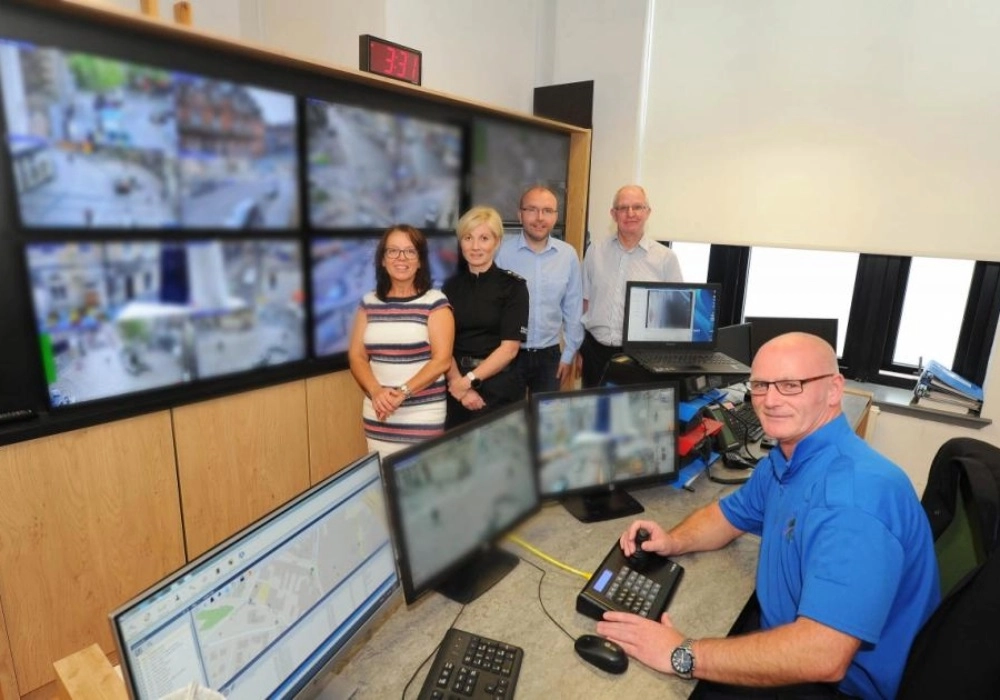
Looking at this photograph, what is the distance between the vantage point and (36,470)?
1813mm

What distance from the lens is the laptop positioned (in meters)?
2.37

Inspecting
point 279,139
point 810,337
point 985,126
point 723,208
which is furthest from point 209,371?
point 985,126

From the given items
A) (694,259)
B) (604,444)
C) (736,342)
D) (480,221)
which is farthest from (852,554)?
(694,259)

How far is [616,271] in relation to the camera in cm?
318

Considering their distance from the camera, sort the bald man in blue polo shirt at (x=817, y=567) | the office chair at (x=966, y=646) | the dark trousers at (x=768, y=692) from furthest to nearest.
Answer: the dark trousers at (x=768, y=692) → the bald man in blue polo shirt at (x=817, y=567) → the office chair at (x=966, y=646)

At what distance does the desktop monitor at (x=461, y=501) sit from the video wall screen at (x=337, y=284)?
132cm

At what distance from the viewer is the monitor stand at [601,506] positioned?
1674 millimetres

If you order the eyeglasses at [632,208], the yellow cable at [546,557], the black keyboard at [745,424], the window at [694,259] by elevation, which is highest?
the eyeglasses at [632,208]

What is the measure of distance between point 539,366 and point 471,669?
1.96m

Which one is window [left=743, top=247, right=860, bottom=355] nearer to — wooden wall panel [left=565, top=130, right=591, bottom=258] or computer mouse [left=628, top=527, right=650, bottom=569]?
wooden wall panel [left=565, top=130, right=591, bottom=258]

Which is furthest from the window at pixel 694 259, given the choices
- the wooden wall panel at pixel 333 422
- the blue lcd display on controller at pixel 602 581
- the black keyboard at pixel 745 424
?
the blue lcd display on controller at pixel 602 581

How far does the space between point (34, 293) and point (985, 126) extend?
13.1ft

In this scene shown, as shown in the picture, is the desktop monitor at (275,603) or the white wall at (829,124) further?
the white wall at (829,124)

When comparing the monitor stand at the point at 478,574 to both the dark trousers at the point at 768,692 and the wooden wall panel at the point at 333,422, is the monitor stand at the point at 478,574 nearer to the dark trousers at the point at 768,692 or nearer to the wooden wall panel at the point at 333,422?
the dark trousers at the point at 768,692
